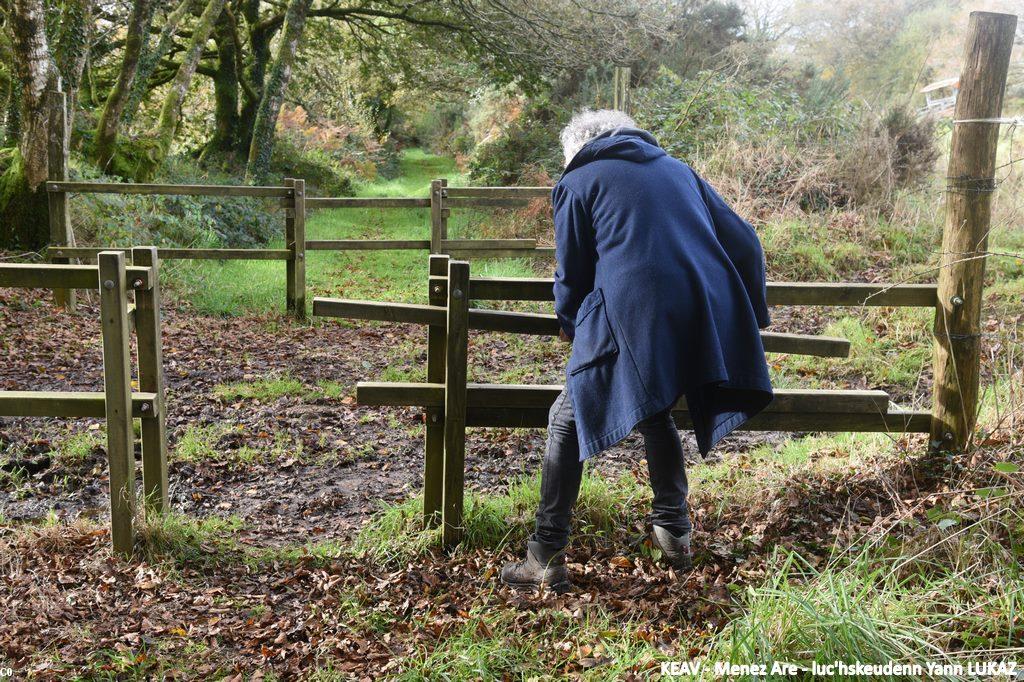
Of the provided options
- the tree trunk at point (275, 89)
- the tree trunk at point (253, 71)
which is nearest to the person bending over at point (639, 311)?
the tree trunk at point (275, 89)

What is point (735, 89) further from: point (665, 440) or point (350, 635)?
point (350, 635)

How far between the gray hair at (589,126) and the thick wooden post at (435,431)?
2.64ft

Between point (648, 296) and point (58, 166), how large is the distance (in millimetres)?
8265

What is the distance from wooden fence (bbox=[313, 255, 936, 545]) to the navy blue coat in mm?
450

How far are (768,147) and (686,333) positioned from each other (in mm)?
8683

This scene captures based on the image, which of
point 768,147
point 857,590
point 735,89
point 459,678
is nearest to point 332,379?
point 459,678

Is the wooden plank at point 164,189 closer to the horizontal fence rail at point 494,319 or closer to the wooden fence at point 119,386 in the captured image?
the wooden fence at point 119,386

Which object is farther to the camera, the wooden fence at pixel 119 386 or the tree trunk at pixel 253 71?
the tree trunk at pixel 253 71

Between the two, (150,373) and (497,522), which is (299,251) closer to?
(150,373)

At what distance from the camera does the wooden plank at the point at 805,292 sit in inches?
138

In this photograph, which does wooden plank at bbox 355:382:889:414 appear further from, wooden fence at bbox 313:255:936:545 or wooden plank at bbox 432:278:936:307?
wooden plank at bbox 432:278:936:307

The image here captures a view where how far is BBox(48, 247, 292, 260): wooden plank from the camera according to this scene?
836 centimetres

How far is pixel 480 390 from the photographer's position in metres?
3.61

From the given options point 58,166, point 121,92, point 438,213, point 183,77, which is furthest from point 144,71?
point 438,213
